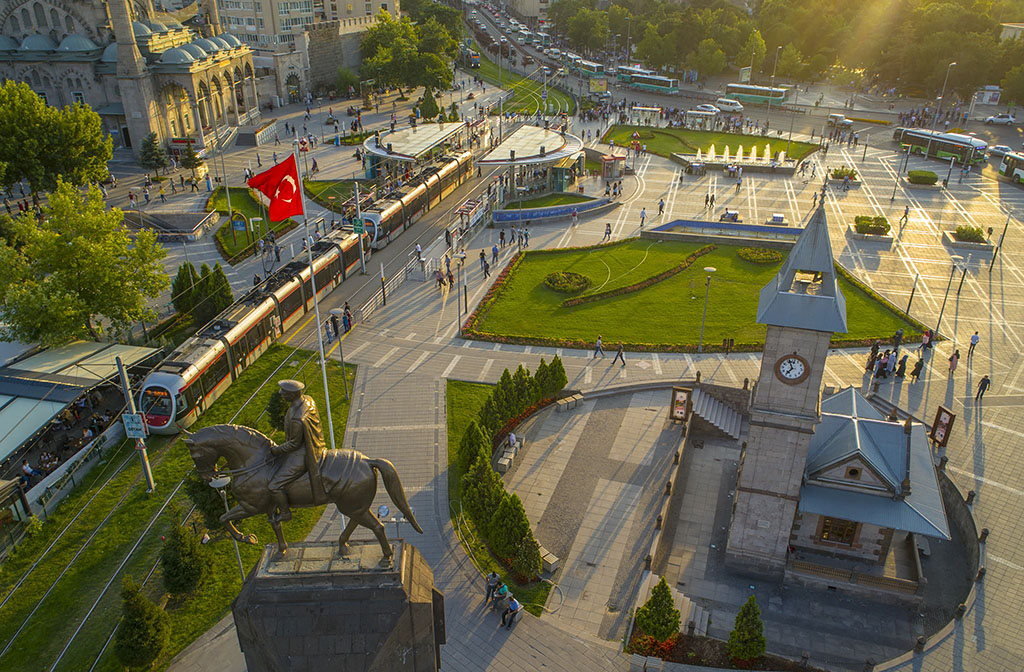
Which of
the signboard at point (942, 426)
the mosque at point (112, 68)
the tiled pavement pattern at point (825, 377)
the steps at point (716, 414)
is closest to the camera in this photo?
the tiled pavement pattern at point (825, 377)

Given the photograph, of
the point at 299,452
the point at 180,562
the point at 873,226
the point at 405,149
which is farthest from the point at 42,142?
the point at 873,226

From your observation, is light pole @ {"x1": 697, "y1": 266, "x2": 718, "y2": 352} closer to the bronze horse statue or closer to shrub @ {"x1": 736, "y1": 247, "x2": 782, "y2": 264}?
shrub @ {"x1": 736, "y1": 247, "x2": 782, "y2": 264}

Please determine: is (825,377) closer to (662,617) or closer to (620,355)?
(620,355)

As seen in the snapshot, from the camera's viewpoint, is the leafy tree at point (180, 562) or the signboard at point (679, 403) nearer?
the leafy tree at point (180, 562)

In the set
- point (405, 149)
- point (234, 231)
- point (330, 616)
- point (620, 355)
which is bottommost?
point (620, 355)

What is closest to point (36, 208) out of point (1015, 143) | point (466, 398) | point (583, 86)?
point (466, 398)

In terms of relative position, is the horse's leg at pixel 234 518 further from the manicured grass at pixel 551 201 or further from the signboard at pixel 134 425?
the manicured grass at pixel 551 201

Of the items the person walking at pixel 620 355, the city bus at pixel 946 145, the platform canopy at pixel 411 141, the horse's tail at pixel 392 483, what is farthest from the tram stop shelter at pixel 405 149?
the horse's tail at pixel 392 483
